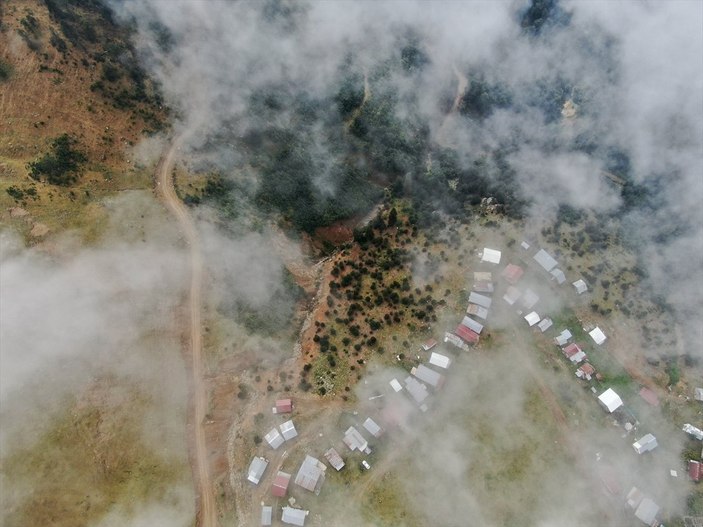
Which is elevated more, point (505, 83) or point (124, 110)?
point (505, 83)

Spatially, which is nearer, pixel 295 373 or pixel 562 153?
pixel 295 373

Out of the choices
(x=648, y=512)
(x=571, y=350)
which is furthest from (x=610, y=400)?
(x=648, y=512)

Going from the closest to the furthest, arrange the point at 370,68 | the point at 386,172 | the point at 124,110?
the point at 124,110
the point at 386,172
the point at 370,68

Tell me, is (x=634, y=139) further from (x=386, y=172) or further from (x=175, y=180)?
(x=175, y=180)

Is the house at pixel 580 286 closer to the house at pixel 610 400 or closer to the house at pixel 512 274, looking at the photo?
the house at pixel 512 274

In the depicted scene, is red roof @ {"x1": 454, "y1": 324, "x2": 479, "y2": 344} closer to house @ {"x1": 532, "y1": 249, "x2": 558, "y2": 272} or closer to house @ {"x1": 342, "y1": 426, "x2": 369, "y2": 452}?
house @ {"x1": 532, "y1": 249, "x2": 558, "y2": 272}

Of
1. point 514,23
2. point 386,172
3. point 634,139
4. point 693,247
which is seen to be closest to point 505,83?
point 514,23
